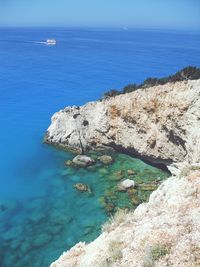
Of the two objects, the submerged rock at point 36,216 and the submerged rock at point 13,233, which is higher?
the submerged rock at point 36,216

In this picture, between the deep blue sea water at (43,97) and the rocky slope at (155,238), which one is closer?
the rocky slope at (155,238)

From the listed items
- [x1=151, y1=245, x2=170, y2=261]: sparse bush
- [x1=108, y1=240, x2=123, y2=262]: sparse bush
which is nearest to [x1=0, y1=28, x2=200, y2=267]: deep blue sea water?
[x1=108, y1=240, x2=123, y2=262]: sparse bush

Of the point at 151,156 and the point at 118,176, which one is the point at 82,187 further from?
the point at 151,156

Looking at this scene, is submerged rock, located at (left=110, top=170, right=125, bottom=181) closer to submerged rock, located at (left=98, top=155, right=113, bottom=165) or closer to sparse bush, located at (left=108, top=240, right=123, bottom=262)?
submerged rock, located at (left=98, top=155, right=113, bottom=165)

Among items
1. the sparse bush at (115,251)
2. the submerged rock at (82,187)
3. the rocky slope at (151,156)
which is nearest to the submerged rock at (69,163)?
the rocky slope at (151,156)

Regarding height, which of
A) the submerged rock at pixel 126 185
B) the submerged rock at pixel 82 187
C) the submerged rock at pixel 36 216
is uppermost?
the submerged rock at pixel 126 185

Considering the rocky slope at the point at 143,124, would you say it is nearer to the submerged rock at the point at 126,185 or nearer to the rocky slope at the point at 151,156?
the rocky slope at the point at 151,156
